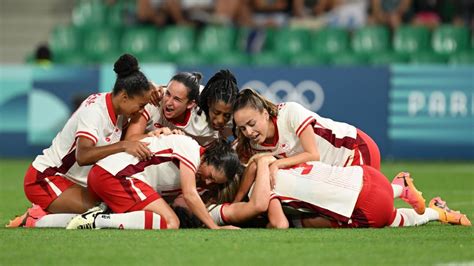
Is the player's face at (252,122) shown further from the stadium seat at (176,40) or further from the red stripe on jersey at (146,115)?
the stadium seat at (176,40)

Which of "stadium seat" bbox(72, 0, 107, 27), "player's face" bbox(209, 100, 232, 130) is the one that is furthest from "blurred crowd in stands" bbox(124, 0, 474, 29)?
"player's face" bbox(209, 100, 232, 130)

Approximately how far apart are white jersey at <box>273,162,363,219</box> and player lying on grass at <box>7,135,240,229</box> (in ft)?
1.29

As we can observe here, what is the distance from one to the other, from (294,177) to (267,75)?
323 inches

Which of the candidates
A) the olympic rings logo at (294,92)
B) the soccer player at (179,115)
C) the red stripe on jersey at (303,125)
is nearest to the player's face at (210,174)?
the soccer player at (179,115)

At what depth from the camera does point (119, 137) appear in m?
8.47

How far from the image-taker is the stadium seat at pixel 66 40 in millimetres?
17953

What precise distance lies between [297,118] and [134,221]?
143cm

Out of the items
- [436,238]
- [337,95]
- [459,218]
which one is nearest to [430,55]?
[337,95]

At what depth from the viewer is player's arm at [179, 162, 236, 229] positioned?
7582 mm

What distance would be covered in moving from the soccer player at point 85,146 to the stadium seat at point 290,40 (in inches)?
355

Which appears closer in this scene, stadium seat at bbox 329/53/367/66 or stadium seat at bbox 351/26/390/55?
stadium seat at bbox 329/53/367/66

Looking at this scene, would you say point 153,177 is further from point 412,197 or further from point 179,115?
point 412,197

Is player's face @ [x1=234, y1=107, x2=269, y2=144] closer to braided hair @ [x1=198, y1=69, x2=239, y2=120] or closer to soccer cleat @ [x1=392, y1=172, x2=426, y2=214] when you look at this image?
braided hair @ [x1=198, y1=69, x2=239, y2=120]

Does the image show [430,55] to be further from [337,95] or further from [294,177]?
[294,177]
